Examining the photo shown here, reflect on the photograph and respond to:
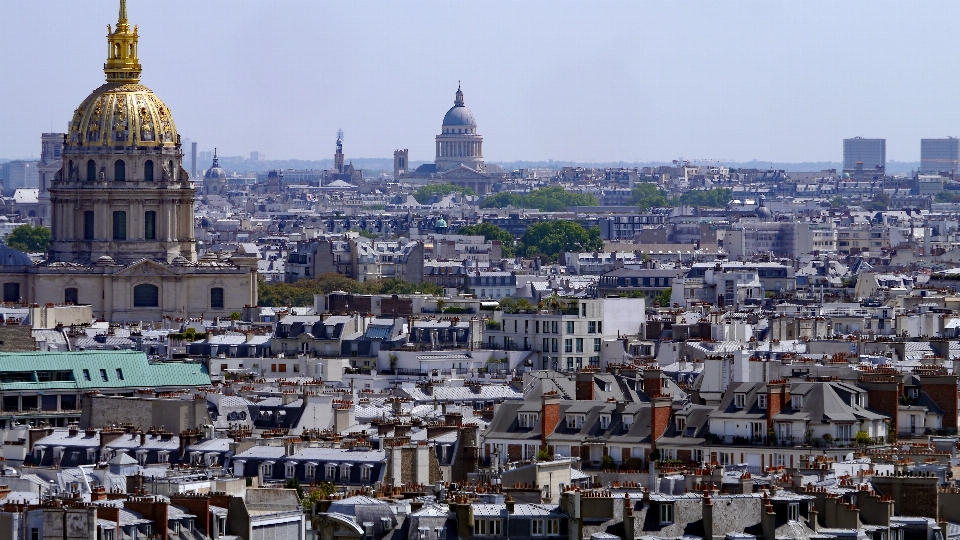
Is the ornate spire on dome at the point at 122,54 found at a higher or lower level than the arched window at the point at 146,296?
higher

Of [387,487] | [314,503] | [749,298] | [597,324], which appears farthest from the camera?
[749,298]

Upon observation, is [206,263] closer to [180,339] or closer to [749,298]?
[749,298]

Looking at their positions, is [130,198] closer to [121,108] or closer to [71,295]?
[121,108]

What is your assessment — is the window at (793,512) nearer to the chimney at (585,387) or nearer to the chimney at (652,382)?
the chimney at (585,387)

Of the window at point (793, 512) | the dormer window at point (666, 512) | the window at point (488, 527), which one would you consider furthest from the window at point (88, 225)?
the dormer window at point (666, 512)

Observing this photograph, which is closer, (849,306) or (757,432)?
(757,432)

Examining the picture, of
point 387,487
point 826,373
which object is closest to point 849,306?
point 826,373

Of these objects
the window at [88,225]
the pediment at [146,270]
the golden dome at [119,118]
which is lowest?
the pediment at [146,270]
